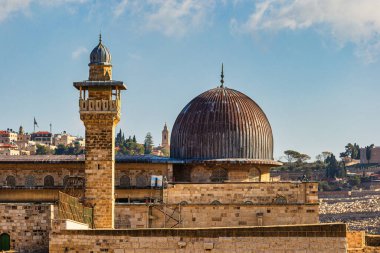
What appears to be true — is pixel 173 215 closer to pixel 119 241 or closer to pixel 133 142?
pixel 119 241

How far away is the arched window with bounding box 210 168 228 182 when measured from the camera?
4338cm

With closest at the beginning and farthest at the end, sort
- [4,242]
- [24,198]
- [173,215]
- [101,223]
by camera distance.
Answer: [4,242] < [101,223] < [173,215] < [24,198]

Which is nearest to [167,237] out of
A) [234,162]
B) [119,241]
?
[119,241]

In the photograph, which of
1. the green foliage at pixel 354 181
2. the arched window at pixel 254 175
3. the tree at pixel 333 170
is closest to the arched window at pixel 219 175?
the arched window at pixel 254 175

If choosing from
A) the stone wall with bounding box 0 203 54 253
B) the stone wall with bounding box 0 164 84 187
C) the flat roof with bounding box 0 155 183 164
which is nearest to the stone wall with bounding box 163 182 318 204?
the flat roof with bounding box 0 155 183 164

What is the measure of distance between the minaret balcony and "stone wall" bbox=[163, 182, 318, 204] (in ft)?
17.4

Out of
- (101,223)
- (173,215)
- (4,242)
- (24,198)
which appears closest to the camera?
(4,242)

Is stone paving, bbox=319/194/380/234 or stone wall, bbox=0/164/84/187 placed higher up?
stone wall, bbox=0/164/84/187

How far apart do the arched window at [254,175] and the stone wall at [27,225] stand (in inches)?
583

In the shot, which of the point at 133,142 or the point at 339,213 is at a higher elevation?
the point at 133,142

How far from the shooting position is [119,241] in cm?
2770

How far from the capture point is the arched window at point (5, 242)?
103 feet

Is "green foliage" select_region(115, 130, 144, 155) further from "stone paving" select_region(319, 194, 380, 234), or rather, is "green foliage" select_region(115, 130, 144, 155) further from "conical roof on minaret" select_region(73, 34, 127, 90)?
"conical roof on minaret" select_region(73, 34, 127, 90)

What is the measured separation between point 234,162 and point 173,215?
550 cm
